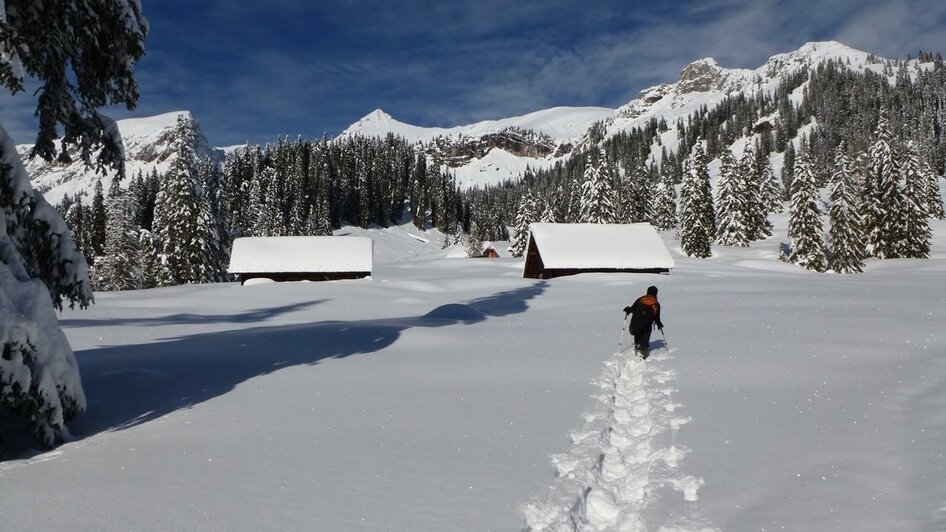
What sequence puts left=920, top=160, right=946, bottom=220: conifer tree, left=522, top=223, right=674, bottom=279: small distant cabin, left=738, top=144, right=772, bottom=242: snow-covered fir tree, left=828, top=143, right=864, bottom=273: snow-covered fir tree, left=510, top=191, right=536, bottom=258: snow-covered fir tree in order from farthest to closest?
1. left=920, top=160, right=946, bottom=220: conifer tree
2. left=510, top=191, right=536, bottom=258: snow-covered fir tree
3. left=738, top=144, right=772, bottom=242: snow-covered fir tree
4. left=828, top=143, right=864, bottom=273: snow-covered fir tree
5. left=522, top=223, right=674, bottom=279: small distant cabin

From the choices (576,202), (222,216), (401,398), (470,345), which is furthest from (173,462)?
(576,202)

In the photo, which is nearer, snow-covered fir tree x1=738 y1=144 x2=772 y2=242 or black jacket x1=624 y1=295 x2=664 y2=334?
black jacket x1=624 y1=295 x2=664 y2=334

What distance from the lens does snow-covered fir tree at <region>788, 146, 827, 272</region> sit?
48688 mm

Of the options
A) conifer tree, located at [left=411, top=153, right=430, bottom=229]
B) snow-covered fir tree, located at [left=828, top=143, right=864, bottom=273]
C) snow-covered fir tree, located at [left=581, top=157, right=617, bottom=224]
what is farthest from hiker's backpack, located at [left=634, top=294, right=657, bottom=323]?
conifer tree, located at [left=411, top=153, right=430, bottom=229]

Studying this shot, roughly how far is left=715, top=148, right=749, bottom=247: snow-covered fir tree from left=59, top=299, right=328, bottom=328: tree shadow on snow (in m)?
52.0

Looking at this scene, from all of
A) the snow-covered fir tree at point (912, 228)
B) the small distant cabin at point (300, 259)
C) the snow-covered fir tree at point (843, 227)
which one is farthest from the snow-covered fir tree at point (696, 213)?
the small distant cabin at point (300, 259)

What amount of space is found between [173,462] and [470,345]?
8.91 metres

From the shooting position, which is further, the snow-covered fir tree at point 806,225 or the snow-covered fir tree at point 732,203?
the snow-covered fir tree at point 732,203

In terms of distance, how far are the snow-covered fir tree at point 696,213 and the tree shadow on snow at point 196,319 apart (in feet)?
143

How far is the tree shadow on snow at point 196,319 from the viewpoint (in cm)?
1917

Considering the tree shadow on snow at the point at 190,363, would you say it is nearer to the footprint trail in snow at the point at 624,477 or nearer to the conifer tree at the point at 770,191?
the footprint trail in snow at the point at 624,477

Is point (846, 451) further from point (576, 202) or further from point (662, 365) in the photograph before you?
point (576, 202)

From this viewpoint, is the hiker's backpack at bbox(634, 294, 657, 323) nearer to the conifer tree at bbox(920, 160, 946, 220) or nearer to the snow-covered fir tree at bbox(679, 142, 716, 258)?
the snow-covered fir tree at bbox(679, 142, 716, 258)

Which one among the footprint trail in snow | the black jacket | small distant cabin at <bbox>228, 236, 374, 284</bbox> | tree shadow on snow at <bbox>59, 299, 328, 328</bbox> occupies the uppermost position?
small distant cabin at <bbox>228, 236, 374, 284</bbox>
